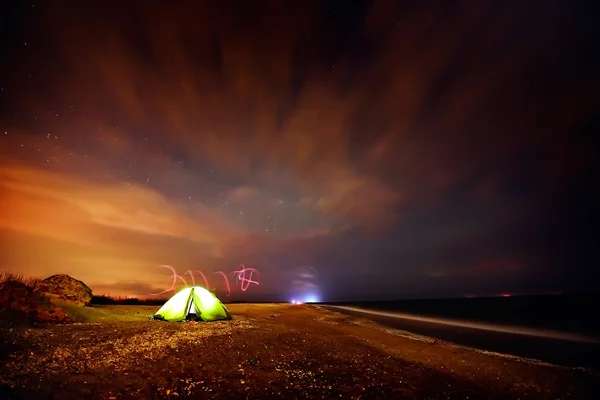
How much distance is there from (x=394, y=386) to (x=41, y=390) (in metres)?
8.44

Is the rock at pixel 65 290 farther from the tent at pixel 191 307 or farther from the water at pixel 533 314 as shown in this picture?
the water at pixel 533 314

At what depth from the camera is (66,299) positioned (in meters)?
18.4

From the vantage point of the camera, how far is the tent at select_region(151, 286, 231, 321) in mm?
17769

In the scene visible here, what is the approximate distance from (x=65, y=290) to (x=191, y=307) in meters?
8.34

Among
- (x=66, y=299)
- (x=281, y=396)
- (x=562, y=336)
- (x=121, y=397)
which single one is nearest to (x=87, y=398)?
(x=121, y=397)

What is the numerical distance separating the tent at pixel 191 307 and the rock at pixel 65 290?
553 cm

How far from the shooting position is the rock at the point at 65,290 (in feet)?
58.9

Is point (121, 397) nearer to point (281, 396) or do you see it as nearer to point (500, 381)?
point (281, 396)

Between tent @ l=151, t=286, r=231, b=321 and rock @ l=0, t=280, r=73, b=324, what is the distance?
4975 mm

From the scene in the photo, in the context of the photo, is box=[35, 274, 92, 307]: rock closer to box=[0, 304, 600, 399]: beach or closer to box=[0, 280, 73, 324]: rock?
box=[0, 280, 73, 324]: rock

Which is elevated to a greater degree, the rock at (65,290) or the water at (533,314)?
the rock at (65,290)

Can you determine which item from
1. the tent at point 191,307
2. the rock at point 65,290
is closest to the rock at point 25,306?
the rock at point 65,290

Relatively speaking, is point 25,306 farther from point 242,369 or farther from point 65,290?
point 242,369

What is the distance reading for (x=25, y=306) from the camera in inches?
516
